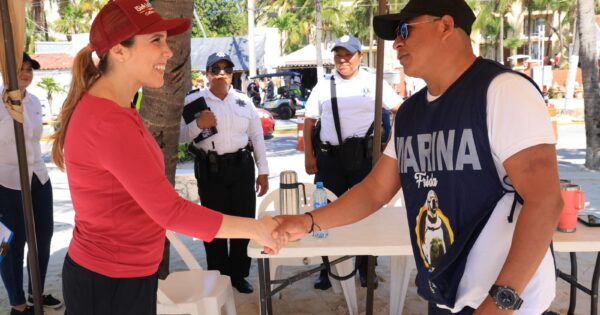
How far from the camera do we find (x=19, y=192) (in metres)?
3.70

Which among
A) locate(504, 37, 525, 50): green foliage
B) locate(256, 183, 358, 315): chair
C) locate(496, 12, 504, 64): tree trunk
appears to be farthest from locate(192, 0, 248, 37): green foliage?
locate(256, 183, 358, 315): chair

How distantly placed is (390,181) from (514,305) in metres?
0.70

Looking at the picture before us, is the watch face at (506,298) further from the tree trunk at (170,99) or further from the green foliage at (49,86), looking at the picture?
the green foliage at (49,86)

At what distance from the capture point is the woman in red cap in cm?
176

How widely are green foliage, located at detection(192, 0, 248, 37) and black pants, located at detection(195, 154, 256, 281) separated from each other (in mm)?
39444

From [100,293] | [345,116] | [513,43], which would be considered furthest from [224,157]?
[513,43]

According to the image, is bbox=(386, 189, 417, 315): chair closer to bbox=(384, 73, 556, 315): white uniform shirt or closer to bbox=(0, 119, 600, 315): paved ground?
bbox=(0, 119, 600, 315): paved ground

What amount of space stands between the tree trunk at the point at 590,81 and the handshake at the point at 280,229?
8.44 meters

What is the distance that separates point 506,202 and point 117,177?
1180 millimetres

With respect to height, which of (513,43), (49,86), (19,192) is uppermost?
(19,192)

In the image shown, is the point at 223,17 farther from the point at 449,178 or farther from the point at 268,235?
the point at 449,178

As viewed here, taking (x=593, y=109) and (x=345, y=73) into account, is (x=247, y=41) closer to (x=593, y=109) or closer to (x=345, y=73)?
(x=593, y=109)

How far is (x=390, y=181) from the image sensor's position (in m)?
2.03

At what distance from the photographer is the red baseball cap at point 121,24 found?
185 centimetres
